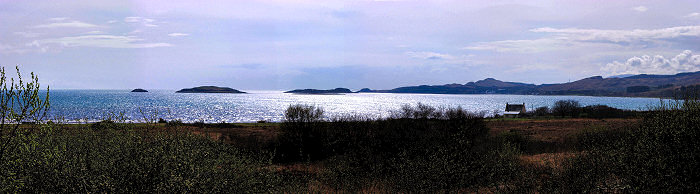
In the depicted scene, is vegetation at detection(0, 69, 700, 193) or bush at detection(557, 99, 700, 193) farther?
bush at detection(557, 99, 700, 193)

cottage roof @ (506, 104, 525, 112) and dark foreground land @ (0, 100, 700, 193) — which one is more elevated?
dark foreground land @ (0, 100, 700, 193)

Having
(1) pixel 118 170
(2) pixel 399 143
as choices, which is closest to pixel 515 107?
(2) pixel 399 143

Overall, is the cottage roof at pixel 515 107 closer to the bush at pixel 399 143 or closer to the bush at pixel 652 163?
the bush at pixel 399 143

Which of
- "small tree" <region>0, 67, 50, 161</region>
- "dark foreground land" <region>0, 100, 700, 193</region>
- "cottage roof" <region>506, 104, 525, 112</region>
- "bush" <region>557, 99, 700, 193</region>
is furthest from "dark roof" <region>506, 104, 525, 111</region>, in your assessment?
"small tree" <region>0, 67, 50, 161</region>

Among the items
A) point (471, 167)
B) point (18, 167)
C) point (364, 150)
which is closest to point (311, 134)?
A: point (364, 150)

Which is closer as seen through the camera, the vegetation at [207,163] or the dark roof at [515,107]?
the vegetation at [207,163]

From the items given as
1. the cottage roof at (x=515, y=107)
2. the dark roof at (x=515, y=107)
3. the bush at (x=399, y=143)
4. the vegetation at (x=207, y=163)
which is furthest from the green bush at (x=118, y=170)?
the dark roof at (x=515, y=107)

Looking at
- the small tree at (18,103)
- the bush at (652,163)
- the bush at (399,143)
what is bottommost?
the bush at (399,143)

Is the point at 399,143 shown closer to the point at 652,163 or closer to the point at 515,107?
the point at 652,163

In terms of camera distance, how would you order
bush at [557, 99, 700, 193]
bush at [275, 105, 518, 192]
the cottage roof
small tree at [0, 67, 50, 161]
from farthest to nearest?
the cottage roof → bush at [275, 105, 518, 192] → bush at [557, 99, 700, 193] → small tree at [0, 67, 50, 161]

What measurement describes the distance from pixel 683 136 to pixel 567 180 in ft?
10.4

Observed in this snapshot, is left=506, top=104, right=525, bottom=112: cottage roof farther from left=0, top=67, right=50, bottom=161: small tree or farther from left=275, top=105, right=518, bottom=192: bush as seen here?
left=0, top=67, right=50, bottom=161: small tree

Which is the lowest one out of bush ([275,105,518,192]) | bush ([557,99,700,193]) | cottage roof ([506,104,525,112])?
cottage roof ([506,104,525,112])

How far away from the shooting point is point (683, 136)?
11.1m
